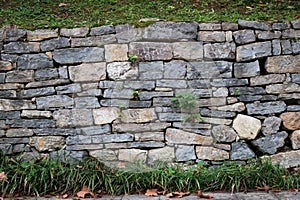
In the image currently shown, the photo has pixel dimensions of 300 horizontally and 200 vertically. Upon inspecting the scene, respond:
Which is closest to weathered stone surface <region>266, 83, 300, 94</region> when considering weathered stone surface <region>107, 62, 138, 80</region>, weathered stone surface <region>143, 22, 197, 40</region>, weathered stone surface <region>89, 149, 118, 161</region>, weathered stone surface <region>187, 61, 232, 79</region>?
weathered stone surface <region>187, 61, 232, 79</region>

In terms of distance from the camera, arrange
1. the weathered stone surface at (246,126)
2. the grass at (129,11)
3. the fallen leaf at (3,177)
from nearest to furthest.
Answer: the fallen leaf at (3,177) → the weathered stone surface at (246,126) → the grass at (129,11)

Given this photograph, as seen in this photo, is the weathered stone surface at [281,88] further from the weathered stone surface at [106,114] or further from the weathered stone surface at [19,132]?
the weathered stone surface at [19,132]

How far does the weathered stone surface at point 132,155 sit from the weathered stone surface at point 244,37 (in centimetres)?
158

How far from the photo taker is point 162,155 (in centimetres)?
372

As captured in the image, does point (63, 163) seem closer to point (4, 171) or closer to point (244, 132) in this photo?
point (4, 171)

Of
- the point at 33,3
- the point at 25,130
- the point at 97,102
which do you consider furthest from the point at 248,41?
the point at 33,3

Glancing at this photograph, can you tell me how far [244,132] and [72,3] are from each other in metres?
2.83

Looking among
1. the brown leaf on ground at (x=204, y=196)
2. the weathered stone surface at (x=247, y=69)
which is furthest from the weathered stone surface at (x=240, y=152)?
the weathered stone surface at (x=247, y=69)

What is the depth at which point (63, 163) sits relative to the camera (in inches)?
144

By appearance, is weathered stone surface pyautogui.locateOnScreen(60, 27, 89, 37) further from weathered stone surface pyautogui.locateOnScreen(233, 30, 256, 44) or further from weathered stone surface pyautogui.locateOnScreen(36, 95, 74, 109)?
weathered stone surface pyautogui.locateOnScreen(233, 30, 256, 44)

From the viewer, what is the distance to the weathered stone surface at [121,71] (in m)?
3.71

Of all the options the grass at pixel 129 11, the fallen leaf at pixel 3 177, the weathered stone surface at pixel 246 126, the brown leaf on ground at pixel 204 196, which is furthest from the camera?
the grass at pixel 129 11

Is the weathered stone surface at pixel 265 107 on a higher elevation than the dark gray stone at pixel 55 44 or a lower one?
lower

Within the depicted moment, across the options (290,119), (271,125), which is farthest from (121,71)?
(290,119)
